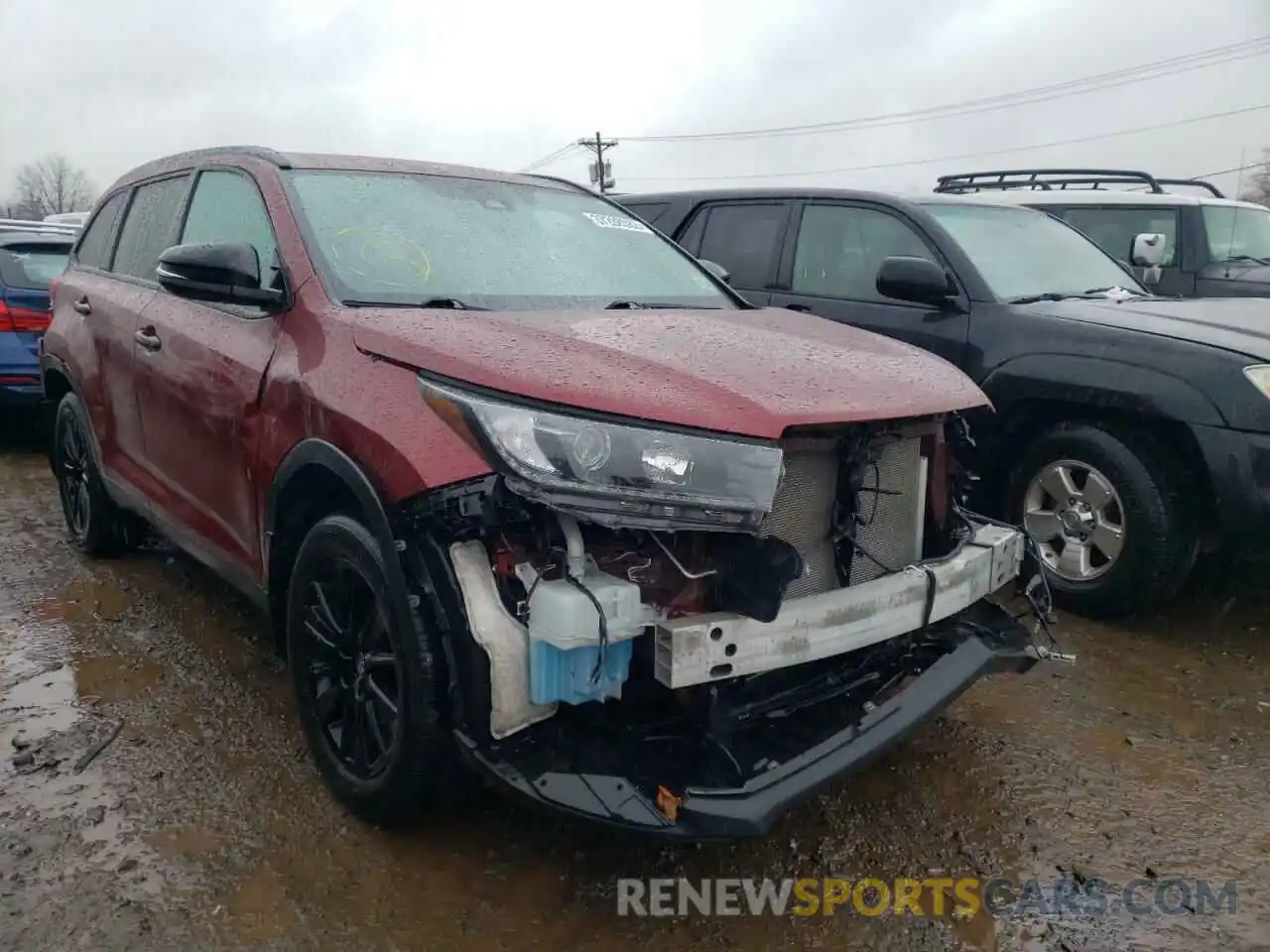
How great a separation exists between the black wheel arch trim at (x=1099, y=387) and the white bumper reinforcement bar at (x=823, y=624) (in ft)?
4.65

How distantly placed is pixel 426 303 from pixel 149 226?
205cm

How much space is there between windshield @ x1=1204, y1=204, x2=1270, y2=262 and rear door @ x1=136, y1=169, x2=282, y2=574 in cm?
662

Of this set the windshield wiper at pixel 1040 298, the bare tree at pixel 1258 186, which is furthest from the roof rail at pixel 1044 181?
the bare tree at pixel 1258 186

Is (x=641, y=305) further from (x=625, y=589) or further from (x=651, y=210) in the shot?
(x=651, y=210)

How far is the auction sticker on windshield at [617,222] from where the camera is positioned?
12.5 ft

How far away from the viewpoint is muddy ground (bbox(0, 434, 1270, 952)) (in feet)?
7.60

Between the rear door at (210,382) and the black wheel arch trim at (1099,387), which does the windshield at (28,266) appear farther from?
the black wheel arch trim at (1099,387)

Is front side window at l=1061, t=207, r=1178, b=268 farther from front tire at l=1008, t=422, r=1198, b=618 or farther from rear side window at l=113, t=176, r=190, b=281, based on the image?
rear side window at l=113, t=176, r=190, b=281

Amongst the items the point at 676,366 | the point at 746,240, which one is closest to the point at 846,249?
the point at 746,240

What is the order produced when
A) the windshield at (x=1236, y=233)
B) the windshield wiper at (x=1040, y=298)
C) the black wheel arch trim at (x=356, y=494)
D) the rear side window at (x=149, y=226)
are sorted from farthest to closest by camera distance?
→ the windshield at (x=1236, y=233)
the windshield wiper at (x=1040, y=298)
the rear side window at (x=149, y=226)
the black wheel arch trim at (x=356, y=494)

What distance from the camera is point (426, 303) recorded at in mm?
2799

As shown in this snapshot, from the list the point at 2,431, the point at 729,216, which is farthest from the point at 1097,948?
the point at 2,431

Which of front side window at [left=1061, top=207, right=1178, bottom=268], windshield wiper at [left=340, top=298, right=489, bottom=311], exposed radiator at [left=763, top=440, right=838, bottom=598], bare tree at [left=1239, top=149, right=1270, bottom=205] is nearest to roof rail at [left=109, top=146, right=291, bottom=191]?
windshield wiper at [left=340, top=298, right=489, bottom=311]

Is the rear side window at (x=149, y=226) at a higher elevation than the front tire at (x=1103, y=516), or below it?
higher
